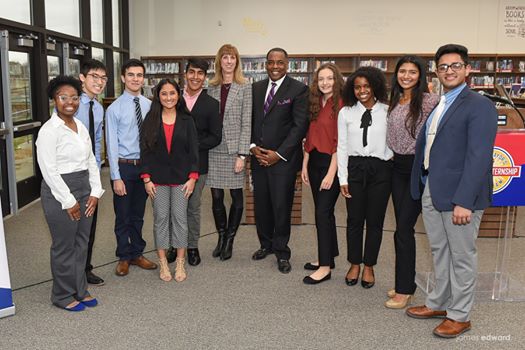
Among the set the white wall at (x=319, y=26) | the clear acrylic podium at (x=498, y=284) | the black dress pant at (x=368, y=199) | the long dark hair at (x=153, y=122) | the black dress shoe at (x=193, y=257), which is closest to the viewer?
the black dress pant at (x=368, y=199)

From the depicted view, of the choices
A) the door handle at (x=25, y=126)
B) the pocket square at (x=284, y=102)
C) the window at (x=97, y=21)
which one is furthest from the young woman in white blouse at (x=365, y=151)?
the window at (x=97, y=21)

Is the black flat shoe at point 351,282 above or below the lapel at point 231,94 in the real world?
below

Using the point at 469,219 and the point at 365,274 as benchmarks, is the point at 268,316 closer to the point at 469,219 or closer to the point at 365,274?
the point at 365,274

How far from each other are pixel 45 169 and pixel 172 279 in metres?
1.28

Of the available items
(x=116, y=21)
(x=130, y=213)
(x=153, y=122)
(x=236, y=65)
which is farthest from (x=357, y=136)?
(x=116, y=21)

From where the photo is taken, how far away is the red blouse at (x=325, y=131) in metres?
3.34

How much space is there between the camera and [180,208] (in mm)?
3566

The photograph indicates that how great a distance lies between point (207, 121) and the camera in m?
3.71

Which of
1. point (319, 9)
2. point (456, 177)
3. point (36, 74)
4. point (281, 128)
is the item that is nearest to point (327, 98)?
point (281, 128)

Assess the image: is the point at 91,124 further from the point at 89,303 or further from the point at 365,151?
the point at 365,151

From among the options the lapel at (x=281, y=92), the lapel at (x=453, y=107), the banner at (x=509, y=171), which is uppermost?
the lapel at (x=281, y=92)

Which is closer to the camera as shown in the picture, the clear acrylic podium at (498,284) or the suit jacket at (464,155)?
the suit jacket at (464,155)

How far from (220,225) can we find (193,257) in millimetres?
353

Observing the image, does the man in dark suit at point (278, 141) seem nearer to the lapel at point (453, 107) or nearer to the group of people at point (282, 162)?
the group of people at point (282, 162)
